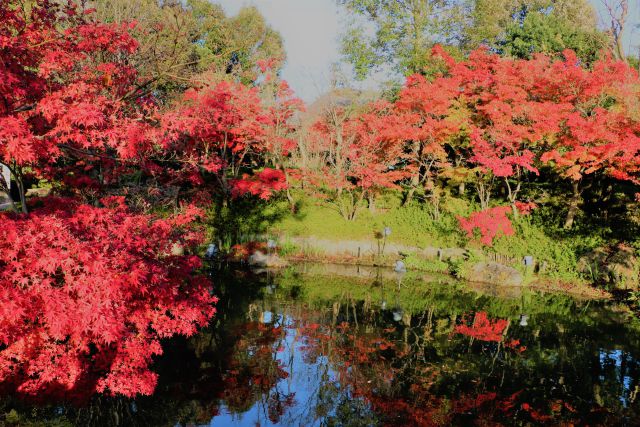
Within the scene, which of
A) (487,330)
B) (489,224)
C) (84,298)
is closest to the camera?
(84,298)

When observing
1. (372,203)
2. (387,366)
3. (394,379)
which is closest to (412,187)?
(372,203)

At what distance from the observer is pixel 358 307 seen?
12680mm

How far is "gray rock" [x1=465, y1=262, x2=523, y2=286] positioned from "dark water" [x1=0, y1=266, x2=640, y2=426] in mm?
1293

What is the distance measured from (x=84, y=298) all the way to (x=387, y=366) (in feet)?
18.8

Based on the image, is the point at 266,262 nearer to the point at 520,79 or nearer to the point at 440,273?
the point at 440,273

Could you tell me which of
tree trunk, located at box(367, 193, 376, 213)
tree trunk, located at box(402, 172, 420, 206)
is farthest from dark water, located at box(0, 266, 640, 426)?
tree trunk, located at box(402, 172, 420, 206)

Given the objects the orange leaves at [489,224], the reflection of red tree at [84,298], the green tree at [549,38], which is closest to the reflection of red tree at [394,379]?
the reflection of red tree at [84,298]

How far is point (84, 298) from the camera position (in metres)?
5.96

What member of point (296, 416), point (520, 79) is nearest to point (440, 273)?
point (520, 79)

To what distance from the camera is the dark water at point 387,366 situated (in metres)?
7.30

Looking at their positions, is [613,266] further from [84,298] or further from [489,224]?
[84,298]

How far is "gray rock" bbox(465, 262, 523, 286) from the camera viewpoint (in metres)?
15.3

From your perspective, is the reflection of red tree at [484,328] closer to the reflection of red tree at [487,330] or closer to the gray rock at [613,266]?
the reflection of red tree at [487,330]

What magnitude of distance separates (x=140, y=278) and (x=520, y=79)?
47.8 feet
